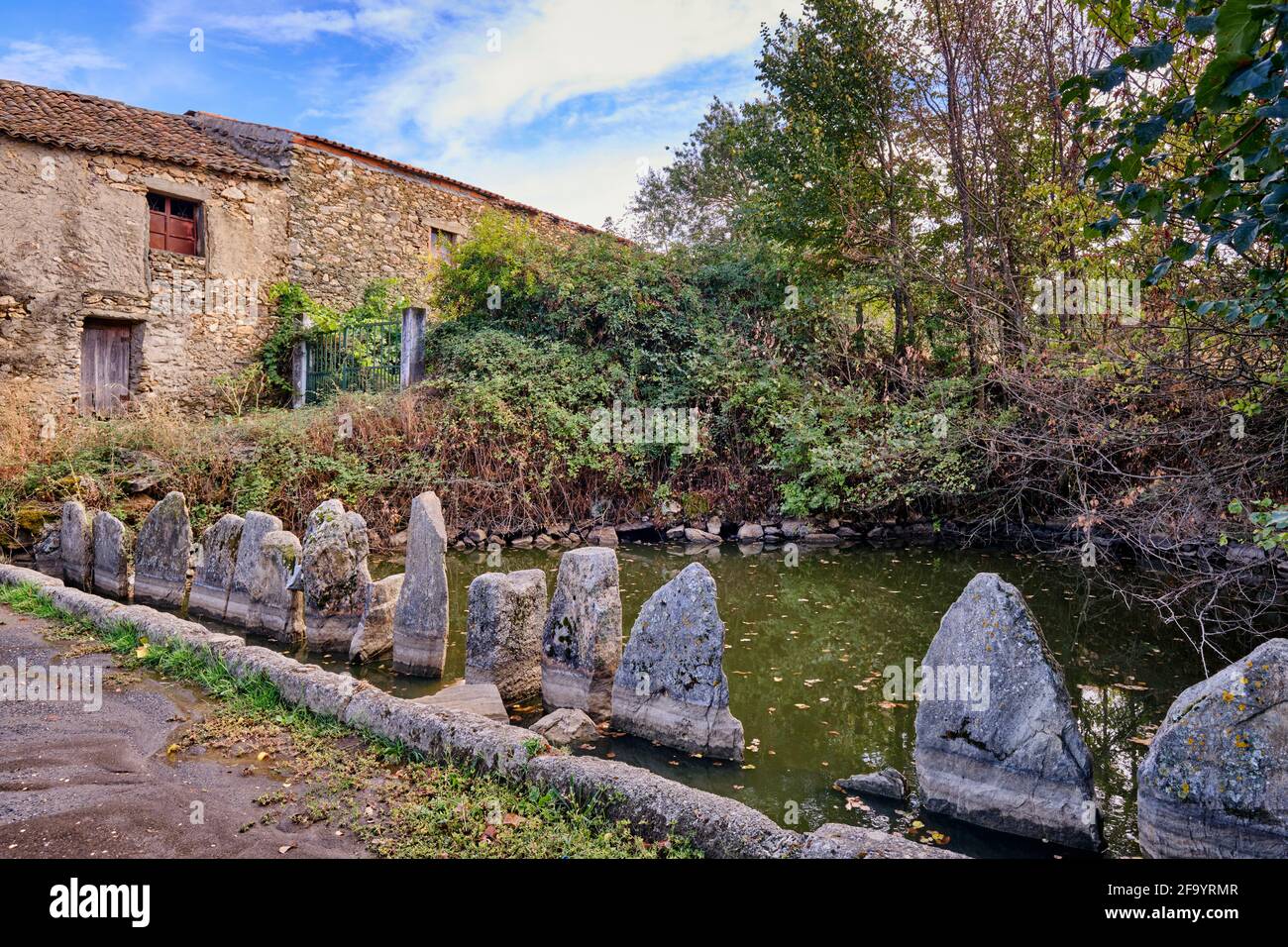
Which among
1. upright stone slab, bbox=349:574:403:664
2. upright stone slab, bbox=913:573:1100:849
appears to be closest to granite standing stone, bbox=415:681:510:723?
upright stone slab, bbox=349:574:403:664

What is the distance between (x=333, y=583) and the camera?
5.99m

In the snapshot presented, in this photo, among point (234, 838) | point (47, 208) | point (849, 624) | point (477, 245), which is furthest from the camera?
point (477, 245)

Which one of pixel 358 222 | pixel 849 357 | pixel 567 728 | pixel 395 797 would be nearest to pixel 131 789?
pixel 395 797

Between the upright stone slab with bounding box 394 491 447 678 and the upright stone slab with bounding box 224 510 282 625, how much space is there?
1.65 meters

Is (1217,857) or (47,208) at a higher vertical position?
(47,208)

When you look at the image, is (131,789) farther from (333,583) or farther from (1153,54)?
(1153,54)

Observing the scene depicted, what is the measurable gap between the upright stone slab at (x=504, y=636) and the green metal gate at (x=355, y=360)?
30.4 ft

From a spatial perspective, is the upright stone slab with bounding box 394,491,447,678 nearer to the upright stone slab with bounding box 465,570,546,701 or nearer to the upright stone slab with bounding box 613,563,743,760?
the upright stone slab with bounding box 465,570,546,701

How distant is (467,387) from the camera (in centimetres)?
1246

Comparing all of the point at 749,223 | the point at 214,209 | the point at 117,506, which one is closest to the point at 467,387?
the point at 117,506
